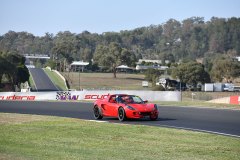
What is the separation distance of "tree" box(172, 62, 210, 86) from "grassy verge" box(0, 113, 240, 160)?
89852 mm

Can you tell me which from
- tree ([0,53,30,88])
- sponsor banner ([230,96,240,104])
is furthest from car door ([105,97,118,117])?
tree ([0,53,30,88])

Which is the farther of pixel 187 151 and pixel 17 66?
pixel 17 66

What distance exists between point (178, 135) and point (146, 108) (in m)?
5.89

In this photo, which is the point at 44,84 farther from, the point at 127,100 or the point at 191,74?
the point at 127,100

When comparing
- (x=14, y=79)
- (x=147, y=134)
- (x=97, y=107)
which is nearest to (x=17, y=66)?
(x=14, y=79)

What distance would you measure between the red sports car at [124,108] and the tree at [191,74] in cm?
8451

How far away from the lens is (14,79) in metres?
98.8

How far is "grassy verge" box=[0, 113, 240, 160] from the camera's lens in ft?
37.5

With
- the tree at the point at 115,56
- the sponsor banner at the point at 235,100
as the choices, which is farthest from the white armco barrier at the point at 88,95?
the tree at the point at 115,56

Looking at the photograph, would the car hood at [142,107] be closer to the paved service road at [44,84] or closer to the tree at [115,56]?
the paved service road at [44,84]

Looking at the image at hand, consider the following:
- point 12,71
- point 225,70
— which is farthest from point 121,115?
point 225,70

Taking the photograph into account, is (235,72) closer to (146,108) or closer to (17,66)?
(17,66)

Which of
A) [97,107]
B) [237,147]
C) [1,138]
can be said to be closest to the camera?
[237,147]

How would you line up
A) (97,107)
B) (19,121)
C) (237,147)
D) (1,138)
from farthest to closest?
(97,107) → (19,121) → (1,138) → (237,147)
